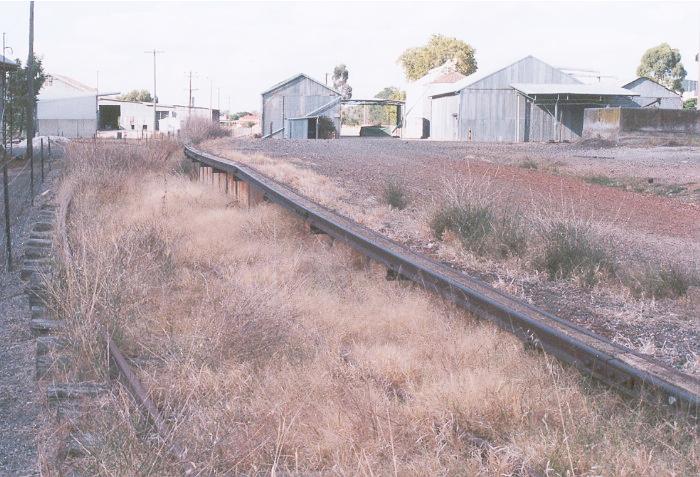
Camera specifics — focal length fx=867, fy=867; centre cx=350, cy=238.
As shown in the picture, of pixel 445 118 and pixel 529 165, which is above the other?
pixel 445 118

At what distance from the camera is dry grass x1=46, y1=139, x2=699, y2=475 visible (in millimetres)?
4027

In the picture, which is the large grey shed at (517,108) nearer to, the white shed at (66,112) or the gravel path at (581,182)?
the gravel path at (581,182)

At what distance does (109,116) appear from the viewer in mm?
100438

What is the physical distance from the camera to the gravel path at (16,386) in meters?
4.59

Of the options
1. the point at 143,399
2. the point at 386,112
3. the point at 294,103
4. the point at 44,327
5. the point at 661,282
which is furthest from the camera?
the point at 386,112

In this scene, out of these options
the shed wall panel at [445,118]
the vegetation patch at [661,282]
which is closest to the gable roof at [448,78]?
the shed wall panel at [445,118]

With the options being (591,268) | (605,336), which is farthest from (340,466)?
(591,268)

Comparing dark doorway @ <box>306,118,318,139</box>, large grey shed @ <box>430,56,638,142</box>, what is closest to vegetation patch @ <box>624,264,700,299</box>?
large grey shed @ <box>430,56,638,142</box>

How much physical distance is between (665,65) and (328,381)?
114 m

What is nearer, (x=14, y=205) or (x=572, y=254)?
(x=572, y=254)

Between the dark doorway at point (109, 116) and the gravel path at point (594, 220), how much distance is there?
7624 cm

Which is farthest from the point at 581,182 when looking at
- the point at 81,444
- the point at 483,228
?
the point at 81,444

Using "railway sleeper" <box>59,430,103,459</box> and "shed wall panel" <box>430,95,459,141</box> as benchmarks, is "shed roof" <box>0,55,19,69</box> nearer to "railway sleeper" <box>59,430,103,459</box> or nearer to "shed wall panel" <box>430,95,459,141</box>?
"shed wall panel" <box>430,95,459,141</box>

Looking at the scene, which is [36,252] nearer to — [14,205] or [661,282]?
[14,205]
